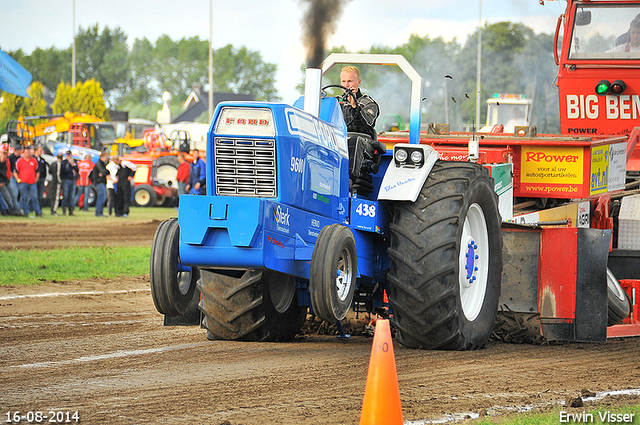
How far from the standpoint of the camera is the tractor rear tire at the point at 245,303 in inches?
246

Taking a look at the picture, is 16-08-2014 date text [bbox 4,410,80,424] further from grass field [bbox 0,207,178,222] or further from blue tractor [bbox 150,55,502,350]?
grass field [bbox 0,207,178,222]

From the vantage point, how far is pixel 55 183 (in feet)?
79.8

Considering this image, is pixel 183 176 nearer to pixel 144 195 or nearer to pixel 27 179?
pixel 144 195

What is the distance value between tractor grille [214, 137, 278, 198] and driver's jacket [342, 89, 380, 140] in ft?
4.78

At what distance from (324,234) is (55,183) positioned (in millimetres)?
20370

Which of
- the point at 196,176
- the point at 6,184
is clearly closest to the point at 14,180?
the point at 6,184

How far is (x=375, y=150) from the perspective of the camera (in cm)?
680

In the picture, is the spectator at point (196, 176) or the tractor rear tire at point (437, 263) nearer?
the tractor rear tire at point (437, 263)

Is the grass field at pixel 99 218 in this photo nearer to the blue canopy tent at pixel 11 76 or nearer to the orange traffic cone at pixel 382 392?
the blue canopy tent at pixel 11 76

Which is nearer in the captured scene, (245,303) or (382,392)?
(382,392)

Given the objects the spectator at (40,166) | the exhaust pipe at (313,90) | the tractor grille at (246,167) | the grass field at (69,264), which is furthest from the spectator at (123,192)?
the tractor grille at (246,167)

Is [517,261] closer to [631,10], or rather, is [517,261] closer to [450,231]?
[450,231]

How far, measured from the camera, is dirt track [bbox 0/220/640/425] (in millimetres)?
4465

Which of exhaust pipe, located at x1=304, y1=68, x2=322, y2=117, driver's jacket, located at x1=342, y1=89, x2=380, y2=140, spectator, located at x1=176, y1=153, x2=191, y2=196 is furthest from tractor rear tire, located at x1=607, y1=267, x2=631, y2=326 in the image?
spectator, located at x1=176, y1=153, x2=191, y2=196
